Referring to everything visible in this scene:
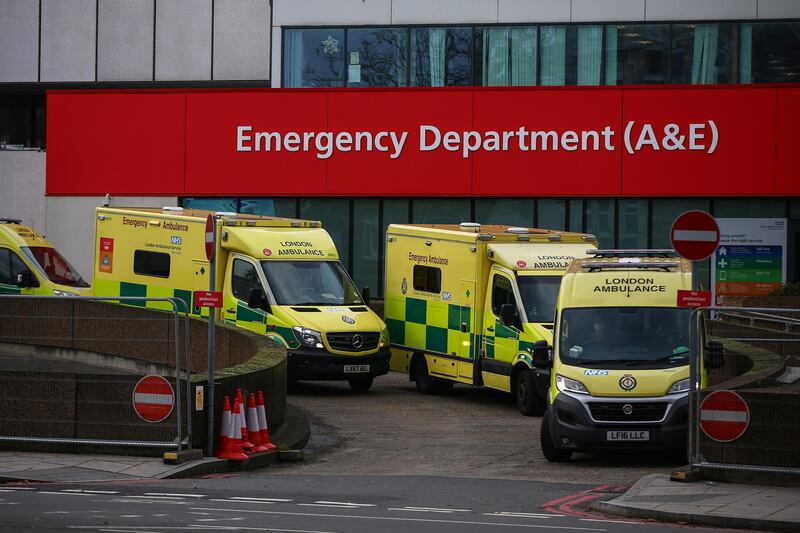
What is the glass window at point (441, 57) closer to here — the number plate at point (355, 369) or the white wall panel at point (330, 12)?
the white wall panel at point (330, 12)

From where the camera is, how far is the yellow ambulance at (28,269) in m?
27.5

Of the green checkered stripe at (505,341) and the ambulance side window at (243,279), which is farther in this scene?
the ambulance side window at (243,279)

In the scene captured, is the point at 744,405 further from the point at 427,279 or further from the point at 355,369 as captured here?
the point at 427,279

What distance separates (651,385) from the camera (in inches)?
629

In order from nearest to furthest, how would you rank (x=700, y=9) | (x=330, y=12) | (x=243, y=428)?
(x=243, y=428), (x=700, y=9), (x=330, y=12)

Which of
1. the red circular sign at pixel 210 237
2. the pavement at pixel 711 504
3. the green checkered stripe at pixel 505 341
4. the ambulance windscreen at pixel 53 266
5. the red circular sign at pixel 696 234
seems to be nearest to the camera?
the pavement at pixel 711 504

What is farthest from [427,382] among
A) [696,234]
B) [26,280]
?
[696,234]

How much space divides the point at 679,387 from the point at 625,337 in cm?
102

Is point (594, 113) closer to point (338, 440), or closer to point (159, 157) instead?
point (159, 157)

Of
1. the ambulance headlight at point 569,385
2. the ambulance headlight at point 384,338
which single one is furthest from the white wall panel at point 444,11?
the ambulance headlight at point 569,385

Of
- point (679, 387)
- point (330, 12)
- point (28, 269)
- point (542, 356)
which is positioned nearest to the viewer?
point (679, 387)

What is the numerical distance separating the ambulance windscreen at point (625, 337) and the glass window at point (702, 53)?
16308 millimetres

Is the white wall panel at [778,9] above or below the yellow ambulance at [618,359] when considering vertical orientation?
above

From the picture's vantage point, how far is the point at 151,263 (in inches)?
998
